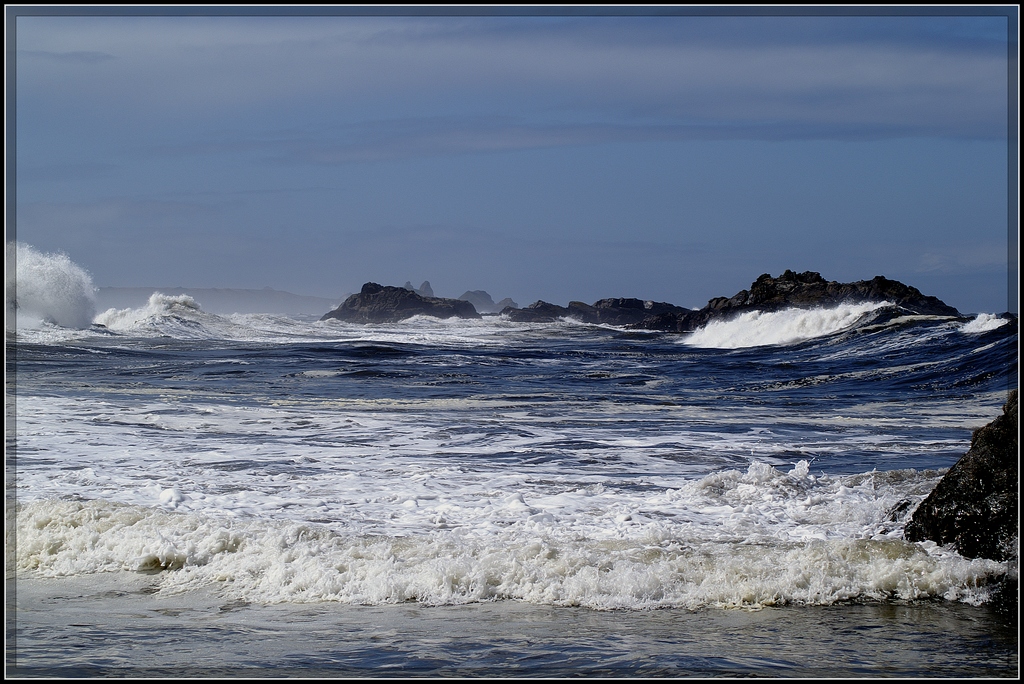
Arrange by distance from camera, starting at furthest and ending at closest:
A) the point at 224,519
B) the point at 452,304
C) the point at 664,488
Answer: the point at 452,304 → the point at 664,488 → the point at 224,519

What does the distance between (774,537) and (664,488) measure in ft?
4.40

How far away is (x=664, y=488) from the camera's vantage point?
6070mm

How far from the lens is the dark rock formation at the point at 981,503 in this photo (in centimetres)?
412

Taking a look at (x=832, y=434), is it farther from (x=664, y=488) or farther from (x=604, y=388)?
(x=604, y=388)

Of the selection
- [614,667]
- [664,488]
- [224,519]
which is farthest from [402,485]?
[614,667]

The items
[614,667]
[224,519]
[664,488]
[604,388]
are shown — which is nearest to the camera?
[614,667]

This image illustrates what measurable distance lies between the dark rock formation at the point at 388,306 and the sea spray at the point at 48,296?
8251mm

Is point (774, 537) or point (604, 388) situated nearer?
point (774, 537)

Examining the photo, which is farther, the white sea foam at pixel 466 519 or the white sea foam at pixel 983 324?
the white sea foam at pixel 983 324

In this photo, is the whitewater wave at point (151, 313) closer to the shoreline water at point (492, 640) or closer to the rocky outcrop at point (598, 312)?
the rocky outcrop at point (598, 312)

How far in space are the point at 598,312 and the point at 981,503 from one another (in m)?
36.7

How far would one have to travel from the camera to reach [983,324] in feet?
63.2

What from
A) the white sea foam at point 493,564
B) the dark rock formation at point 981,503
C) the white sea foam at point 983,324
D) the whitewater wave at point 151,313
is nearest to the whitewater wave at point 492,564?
the white sea foam at point 493,564

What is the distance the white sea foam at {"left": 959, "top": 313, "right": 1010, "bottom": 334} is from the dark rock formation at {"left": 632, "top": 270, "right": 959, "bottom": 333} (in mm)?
3623
